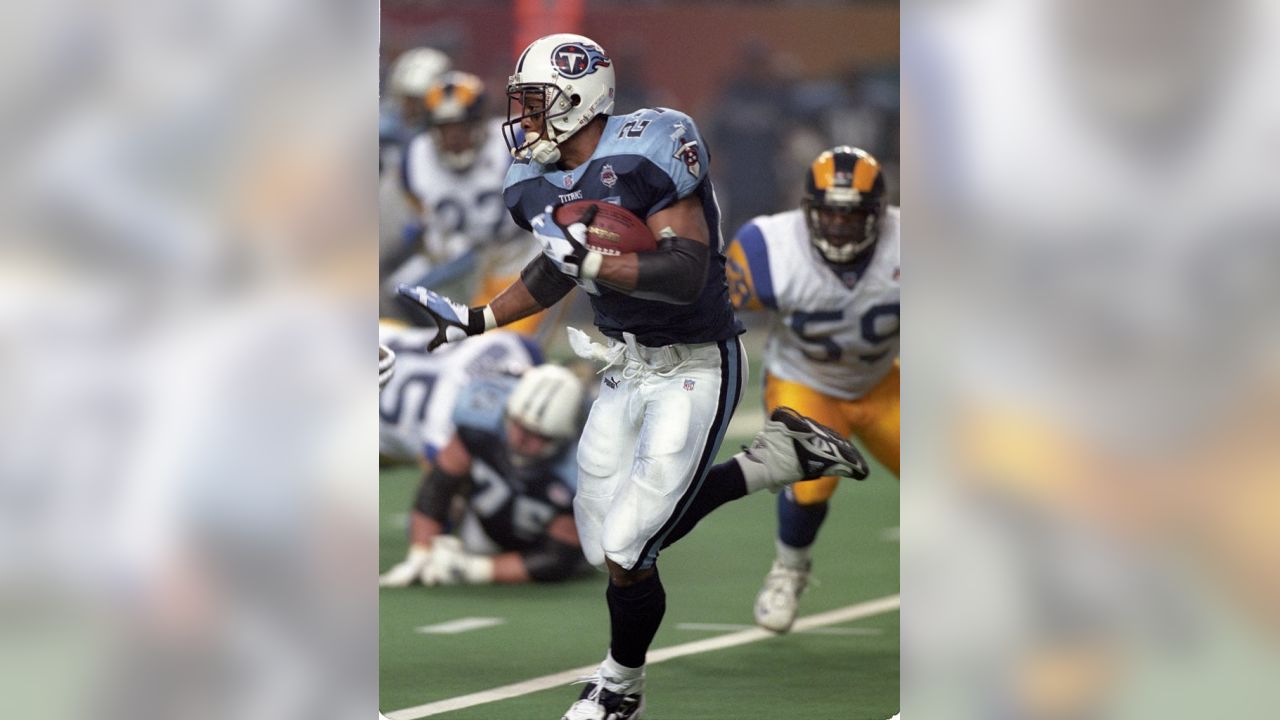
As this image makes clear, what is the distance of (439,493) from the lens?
5.99m

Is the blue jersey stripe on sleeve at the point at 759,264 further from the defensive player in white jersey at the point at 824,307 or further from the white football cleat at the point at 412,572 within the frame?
the white football cleat at the point at 412,572

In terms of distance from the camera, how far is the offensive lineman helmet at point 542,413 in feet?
19.0

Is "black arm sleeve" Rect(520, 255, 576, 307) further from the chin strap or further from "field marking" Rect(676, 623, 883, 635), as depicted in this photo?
"field marking" Rect(676, 623, 883, 635)

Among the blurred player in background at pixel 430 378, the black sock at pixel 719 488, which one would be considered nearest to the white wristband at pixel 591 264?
the black sock at pixel 719 488

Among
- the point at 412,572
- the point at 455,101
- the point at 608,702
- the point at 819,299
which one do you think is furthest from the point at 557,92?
the point at 455,101

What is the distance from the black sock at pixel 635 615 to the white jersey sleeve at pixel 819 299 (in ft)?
4.91

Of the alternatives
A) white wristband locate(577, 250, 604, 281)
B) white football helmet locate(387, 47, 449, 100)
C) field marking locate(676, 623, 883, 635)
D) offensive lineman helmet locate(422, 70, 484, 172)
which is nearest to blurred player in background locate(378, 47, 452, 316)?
white football helmet locate(387, 47, 449, 100)

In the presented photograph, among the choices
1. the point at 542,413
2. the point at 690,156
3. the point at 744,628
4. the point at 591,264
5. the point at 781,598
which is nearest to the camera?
the point at 591,264

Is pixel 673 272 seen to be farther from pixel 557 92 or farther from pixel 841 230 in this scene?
pixel 841 230

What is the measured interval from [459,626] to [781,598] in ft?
2.91
